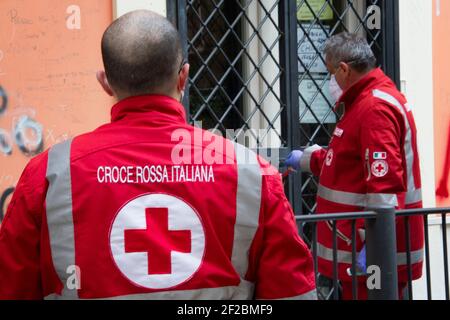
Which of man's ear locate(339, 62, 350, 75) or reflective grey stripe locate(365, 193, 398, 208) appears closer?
reflective grey stripe locate(365, 193, 398, 208)

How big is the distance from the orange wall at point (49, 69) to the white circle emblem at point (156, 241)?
322cm

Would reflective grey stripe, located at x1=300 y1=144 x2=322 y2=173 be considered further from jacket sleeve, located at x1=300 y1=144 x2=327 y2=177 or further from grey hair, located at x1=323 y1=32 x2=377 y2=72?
grey hair, located at x1=323 y1=32 x2=377 y2=72

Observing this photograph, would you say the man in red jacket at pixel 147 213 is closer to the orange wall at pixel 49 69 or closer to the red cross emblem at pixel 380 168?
the red cross emblem at pixel 380 168

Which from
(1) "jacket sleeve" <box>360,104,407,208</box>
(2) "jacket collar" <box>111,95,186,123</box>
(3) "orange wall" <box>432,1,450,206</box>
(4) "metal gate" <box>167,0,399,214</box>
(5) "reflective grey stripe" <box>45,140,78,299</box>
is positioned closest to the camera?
(5) "reflective grey stripe" <box>45,140,78,299</box>

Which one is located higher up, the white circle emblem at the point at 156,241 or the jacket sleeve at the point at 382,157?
the jacket sleeve at the point at 382,157

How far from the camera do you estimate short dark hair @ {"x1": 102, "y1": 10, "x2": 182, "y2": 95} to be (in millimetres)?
2152

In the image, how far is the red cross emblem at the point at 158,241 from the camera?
2.06 metres

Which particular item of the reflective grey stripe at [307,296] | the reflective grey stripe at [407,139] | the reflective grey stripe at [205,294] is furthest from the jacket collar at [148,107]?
the reflective grey stripe at [407,139]

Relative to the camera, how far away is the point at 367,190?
4340mm

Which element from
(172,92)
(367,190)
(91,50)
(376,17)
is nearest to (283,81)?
(376,17)

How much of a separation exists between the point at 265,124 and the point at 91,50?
1521mm

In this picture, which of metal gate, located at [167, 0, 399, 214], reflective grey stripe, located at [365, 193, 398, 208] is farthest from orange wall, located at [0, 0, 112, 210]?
reflective grey stripe, located at [365, 193, 398, 208]

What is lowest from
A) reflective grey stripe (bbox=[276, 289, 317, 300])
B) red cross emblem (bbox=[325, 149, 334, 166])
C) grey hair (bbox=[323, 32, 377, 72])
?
reflective grey stripe (bbox=[276, 289, 317, 300])
